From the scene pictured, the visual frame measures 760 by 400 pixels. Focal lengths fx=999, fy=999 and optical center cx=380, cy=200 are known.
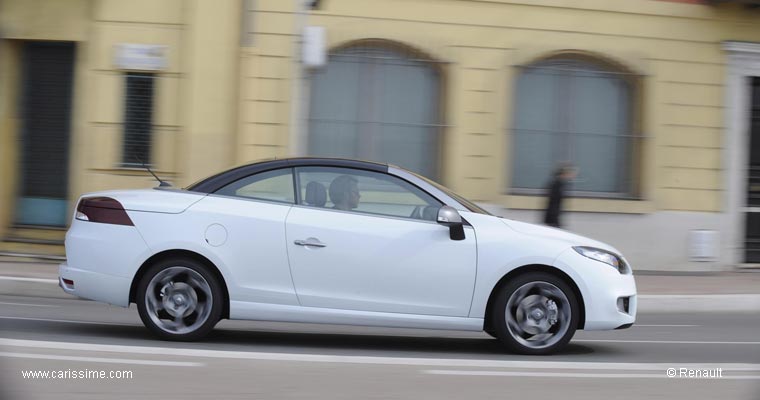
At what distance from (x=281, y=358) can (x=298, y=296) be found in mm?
532

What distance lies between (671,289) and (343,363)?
740 cm

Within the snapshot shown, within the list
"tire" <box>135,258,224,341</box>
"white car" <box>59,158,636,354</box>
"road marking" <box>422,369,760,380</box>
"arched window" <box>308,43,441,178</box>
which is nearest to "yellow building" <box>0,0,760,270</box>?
"arched window" <box>308,43,441,178</box>

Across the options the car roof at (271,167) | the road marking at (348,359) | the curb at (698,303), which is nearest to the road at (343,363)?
the road marking at (348,359)

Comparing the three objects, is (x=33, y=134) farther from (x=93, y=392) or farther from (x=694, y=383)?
(x=694, y=383)

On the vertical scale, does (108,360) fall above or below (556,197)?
below

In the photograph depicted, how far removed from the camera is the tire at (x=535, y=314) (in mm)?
7152

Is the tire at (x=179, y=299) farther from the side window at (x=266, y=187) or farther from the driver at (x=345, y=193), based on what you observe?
the driver at (x=345, y=193)

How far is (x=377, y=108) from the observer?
14.8m

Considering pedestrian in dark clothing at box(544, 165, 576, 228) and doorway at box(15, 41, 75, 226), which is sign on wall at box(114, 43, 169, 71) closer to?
doorway at box(15, 41, 75, 226)

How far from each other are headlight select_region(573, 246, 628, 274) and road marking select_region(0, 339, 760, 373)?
29.4 inches

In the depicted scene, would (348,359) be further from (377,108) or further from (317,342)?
(377,108)

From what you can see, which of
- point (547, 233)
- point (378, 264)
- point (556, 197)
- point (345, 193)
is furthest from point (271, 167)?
point (556, 197)

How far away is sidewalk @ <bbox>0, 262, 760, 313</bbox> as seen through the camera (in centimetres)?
1137

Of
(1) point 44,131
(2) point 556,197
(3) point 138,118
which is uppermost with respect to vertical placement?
(3) point 138,118
